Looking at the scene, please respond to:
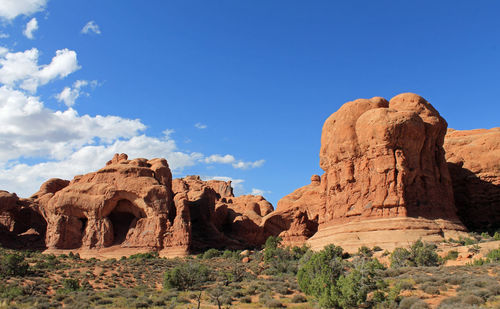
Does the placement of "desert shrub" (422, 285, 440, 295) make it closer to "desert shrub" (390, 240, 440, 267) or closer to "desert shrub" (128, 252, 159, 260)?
"desert shrub" (390, 240, 440, 267)

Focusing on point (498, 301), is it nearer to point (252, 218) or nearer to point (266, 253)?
point (266, 253)

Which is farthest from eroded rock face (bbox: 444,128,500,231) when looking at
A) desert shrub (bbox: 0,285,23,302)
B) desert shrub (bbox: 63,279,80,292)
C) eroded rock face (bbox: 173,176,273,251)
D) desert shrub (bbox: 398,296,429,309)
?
desert shrub (bbox: 0,285,23,302)

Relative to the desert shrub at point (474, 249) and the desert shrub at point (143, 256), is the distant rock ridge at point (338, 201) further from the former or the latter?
the desert shrub at point (474, 249)

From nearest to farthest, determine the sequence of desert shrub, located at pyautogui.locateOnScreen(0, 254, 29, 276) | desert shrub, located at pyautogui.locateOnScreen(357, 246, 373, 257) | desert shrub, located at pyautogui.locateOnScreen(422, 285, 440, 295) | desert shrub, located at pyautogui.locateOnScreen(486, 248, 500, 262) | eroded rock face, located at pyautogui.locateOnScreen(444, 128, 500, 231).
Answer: desert shrub, located at pyautogui.locateOnScreen(422, 285, 440, 295) → desert shrub, located at pyautogui.locateOnScreen(486, 248, 500, 262) → desert shrub, located at pyautogui.locateOnScreen(0, 254, 29, 276) → desert shrub, located at pyautogui.locateOnScreen(357, 246, 373, 257) → eroded rock face, located at pyautogui.locateOnScreen(444, 128, 500, 231)

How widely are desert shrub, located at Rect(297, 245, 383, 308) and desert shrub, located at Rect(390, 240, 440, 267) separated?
841cm

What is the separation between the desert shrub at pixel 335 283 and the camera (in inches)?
711

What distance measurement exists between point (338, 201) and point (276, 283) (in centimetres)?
1595

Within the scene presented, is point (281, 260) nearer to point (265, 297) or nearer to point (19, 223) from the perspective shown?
point (265, 297)

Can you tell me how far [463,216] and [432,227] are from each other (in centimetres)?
1377

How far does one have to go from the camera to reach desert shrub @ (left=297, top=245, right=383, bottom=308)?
1805 cm

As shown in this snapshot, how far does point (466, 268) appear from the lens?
25141mm

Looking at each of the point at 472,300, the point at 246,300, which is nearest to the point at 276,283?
the point at 246,300

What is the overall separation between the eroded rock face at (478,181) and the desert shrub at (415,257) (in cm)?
1754

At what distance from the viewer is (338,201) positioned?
136 feet
